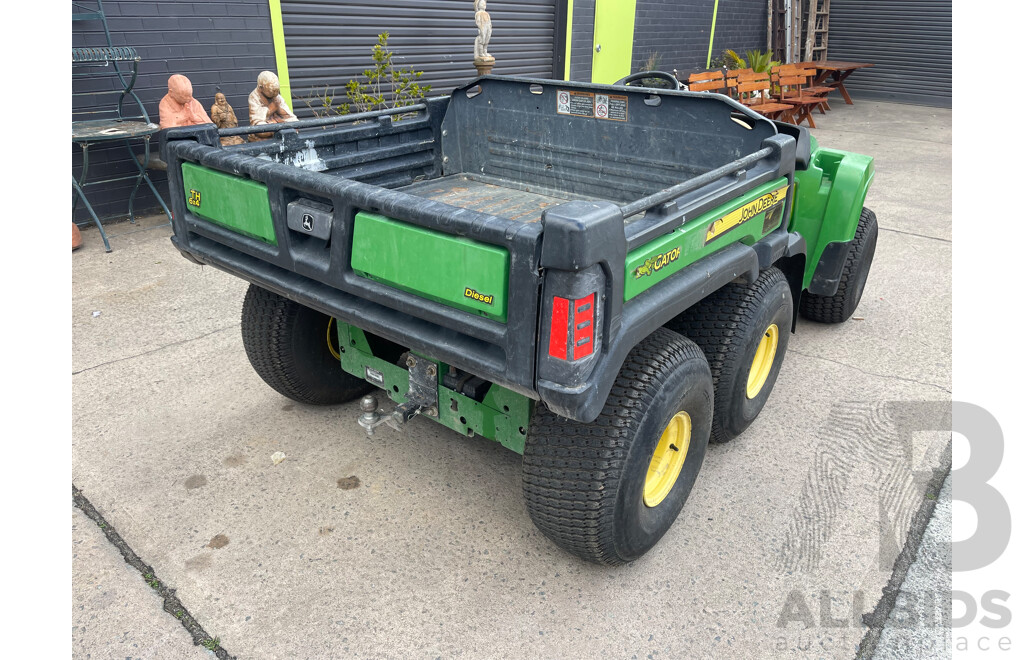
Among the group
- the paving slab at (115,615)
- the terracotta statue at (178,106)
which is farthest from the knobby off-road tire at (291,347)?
the terracotta statue at (178,106)

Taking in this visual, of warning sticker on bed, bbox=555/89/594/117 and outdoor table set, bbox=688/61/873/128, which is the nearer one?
warning sticker on bed, bbox=555/89/594/117

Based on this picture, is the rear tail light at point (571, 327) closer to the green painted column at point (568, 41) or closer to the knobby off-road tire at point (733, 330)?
the knobby off-road tire at point (733, 330)

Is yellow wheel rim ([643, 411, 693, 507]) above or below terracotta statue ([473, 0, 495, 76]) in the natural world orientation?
below

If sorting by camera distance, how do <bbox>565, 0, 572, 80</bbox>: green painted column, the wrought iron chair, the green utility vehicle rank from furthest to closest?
<bbox>565, 0, 572, 80</bbox>: green painted column → the wrought iron chair → the green utility vehicle

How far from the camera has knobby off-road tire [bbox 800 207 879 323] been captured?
4391 mm

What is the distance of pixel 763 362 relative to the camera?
351 cm

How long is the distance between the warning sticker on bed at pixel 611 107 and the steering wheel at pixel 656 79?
302 millimetres

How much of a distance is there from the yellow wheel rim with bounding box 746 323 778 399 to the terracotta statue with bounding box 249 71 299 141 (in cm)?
467

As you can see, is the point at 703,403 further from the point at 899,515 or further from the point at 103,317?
the point at 103,317

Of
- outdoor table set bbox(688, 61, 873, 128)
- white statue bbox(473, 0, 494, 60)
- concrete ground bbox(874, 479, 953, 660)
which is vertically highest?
white statue bbox(473, 0, 494, 60)

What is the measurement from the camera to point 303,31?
284 inches

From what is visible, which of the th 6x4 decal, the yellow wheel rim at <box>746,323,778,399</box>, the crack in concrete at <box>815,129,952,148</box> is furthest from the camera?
the crack in concrete at <box>815,129,952,148</box>

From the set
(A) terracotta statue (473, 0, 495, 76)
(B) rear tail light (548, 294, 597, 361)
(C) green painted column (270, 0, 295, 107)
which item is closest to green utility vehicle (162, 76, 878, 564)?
(B) rear tail light (548, 294, 597, 361)

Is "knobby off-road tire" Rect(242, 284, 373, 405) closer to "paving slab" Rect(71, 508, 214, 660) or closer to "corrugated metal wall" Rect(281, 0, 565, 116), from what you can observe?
"paving slab" Rect(71, 508, 214, 660)
